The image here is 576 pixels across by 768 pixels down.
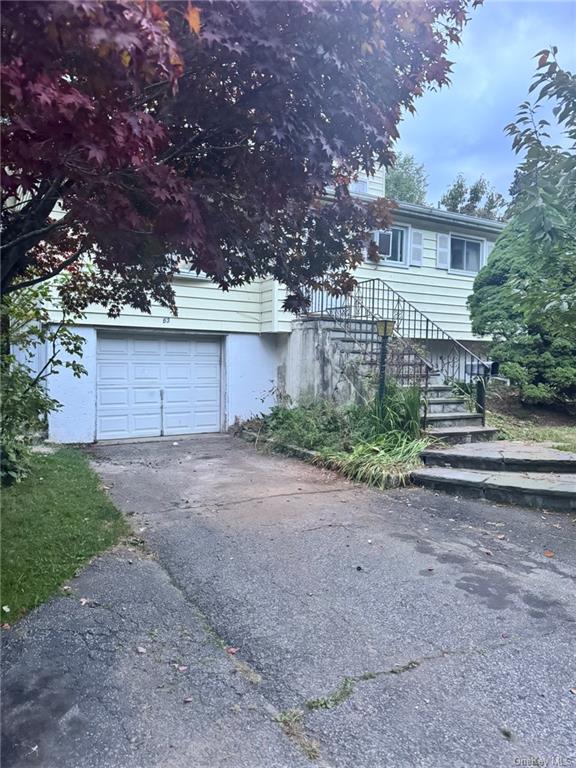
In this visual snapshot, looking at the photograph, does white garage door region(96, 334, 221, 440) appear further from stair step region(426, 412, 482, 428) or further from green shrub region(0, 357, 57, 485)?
stair step region(426, 412, 482, 428)

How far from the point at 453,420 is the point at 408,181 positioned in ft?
76.8

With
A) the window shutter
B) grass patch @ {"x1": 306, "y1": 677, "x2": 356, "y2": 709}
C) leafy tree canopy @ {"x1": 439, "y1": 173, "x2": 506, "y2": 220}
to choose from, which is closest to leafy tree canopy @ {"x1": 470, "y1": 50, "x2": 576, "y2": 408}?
grass patch @ {"x1": 306, "y1": 677, "x2": 356, "y2": 709}

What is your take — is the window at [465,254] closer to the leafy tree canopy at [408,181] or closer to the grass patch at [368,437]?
the grass patch at [368,437]

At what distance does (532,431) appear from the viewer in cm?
855

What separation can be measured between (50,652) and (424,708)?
6.19ft

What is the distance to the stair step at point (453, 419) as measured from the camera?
788cm

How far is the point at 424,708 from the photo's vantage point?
226 centimetres

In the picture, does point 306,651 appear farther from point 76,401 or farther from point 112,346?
point 112,346

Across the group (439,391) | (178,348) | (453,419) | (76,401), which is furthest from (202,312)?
(453,419)

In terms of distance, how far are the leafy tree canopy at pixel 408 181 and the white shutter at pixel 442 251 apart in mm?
15085

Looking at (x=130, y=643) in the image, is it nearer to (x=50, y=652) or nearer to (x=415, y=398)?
(x=50, y=652)

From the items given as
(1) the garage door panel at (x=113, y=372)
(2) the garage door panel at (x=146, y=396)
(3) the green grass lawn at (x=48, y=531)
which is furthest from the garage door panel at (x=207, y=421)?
(3) the green grass lawn at (x=48, y=531)

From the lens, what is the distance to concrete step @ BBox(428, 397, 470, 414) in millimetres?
8320

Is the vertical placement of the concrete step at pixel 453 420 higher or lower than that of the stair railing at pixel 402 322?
lower
